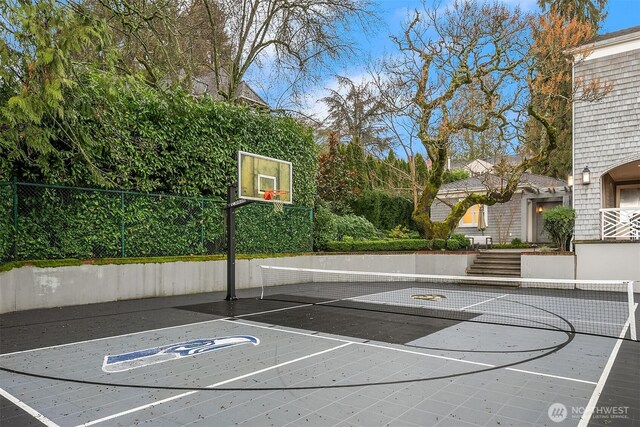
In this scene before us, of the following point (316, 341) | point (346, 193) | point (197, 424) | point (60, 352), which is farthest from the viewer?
point (346, 193)

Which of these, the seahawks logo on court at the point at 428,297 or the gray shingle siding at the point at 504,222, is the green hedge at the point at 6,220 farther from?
the gray shingle siding at the point at 504,222

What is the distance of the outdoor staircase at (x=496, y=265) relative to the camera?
571 inches

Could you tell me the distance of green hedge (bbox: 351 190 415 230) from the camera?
22.6m

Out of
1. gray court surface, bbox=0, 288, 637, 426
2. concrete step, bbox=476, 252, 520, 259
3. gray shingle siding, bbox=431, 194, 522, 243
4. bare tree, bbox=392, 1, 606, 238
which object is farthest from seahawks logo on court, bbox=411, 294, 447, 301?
gray shingle siding, bbox=431, 194, 522, 243

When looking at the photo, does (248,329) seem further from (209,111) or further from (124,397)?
(209,111)

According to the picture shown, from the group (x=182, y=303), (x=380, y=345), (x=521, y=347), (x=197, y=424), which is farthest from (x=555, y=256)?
(x=197, y=424)

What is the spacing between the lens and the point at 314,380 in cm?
433

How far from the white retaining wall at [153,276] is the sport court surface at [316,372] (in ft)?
2.70

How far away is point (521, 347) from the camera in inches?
223

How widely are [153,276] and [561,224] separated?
40.7 feet

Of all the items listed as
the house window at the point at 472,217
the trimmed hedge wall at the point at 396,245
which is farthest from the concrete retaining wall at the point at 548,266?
the house window at the point at 472,217

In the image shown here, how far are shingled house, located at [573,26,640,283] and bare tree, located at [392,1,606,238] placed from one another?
622 mm

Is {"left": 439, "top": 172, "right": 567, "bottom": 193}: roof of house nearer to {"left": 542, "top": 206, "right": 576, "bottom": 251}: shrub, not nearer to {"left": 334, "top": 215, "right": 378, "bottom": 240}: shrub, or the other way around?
{"left": 542, "top": 206, "right": 576, "bottom": 251}: shrub

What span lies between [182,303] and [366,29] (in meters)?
12.6
